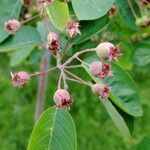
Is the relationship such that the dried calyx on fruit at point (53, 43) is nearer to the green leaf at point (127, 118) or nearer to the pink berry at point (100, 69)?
the pink berry at point (100, 69)

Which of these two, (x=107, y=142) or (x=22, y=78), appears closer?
(x=22, y=78)

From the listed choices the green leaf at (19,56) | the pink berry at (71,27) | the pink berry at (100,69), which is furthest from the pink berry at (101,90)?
the green leaf at (19,56)

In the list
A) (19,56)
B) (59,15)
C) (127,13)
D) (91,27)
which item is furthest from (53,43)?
(19,56)

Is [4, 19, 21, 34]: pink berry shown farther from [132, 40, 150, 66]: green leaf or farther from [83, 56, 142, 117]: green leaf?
[132, 40, 150, 66]: green leaf

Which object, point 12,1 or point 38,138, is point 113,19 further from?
Result: point 38,138

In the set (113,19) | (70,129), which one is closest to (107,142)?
(113,19)

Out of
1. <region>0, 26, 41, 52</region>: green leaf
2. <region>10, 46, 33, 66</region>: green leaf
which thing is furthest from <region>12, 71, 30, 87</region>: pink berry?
<region>10, 46, 33, 66</region>: green leaf
